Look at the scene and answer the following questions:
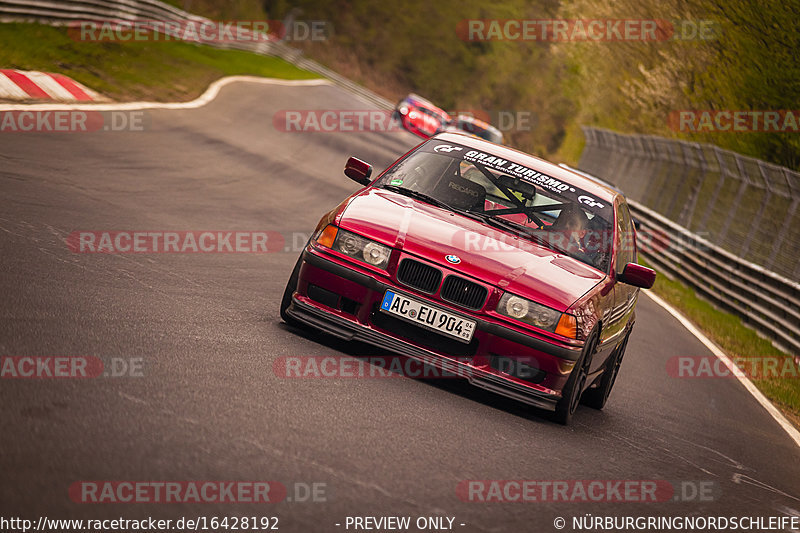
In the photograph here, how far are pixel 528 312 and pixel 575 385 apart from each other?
0.63 m

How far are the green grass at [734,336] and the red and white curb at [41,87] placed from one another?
10306mm

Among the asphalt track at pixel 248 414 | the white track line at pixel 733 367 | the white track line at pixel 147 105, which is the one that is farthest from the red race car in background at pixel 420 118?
the asphalt track at pixel 248 414

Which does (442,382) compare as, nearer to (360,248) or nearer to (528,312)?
(528,312)

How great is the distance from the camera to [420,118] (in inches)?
1556

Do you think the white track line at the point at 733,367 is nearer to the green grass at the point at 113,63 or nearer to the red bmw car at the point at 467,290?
the red bmw car at the point at 467,290

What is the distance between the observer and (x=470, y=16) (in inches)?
3533

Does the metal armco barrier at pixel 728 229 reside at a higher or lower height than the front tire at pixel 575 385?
lower

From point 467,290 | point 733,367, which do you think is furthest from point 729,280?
point 467,290

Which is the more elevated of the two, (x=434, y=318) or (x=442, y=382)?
(x=434, y=318)

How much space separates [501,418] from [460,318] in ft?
2.19

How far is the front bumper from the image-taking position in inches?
249

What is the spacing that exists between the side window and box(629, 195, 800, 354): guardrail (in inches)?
262

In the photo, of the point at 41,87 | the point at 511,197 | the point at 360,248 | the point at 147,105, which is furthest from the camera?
the point at 147,105

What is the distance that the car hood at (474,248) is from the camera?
6.40m
